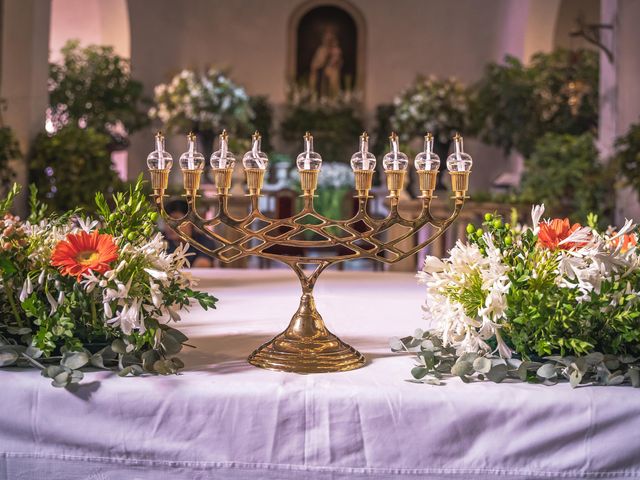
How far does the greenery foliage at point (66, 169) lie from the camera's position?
606 centimetres

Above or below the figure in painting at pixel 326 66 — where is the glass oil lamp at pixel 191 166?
below

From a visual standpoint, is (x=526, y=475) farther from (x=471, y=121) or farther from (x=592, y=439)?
(x=471, y=121)

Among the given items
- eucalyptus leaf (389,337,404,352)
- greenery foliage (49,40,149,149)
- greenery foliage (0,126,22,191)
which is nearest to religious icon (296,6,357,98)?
greenery foliage (49,40,149,149)

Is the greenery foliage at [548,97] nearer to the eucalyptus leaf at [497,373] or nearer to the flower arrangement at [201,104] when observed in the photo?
the flower arrangement at [201,104]

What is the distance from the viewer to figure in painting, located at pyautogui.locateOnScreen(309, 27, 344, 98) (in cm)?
1252

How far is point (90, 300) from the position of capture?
1.36 metres

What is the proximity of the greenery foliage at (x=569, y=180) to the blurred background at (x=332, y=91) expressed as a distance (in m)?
0.02

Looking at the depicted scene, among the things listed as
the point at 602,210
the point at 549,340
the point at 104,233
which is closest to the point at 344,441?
the point at 549,340

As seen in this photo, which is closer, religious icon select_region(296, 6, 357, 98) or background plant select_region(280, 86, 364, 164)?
background plant select_region(280, 86, 364, 164)

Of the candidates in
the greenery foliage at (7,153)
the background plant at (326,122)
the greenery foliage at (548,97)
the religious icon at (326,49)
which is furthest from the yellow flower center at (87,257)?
the religious icon at (326,49)

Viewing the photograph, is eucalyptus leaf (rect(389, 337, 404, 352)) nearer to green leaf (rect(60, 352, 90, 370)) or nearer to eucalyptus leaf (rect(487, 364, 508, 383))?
eucalyptus leaf (rect(487, 364, 508, 383))

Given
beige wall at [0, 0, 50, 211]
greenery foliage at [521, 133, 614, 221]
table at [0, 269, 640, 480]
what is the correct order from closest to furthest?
table at [0, 269, 640, 480] → beige wall at [0, 0, 50, 211] → greenery foliage at [521, 133, 614, 221]

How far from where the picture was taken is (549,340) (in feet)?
4.39

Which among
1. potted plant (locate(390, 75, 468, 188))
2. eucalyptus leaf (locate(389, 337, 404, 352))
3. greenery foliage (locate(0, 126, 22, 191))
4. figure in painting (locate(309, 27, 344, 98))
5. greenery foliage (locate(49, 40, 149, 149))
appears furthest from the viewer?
figure in painting (locate(309, 27, 344, 98))
